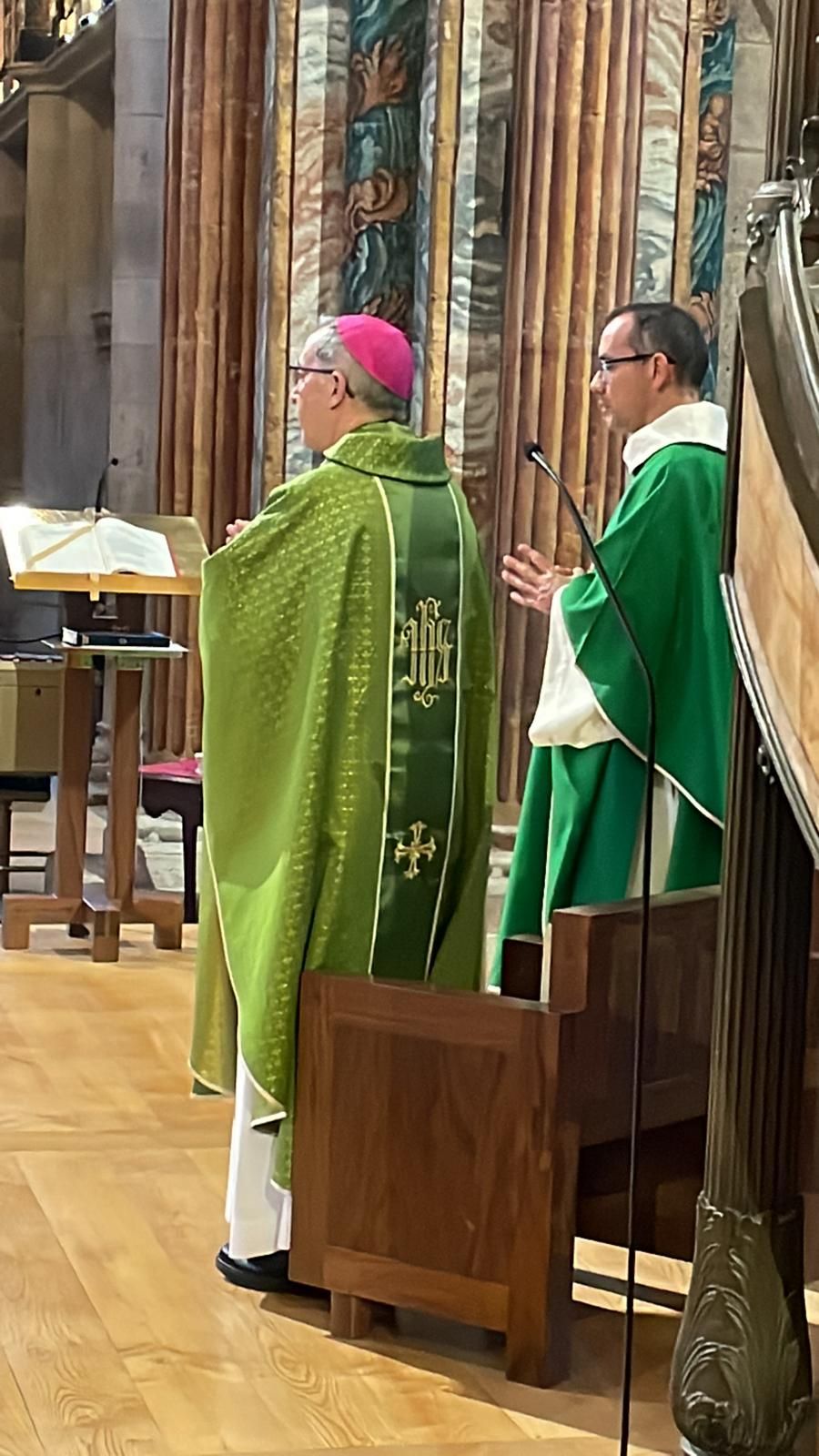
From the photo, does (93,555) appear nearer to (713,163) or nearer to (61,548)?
(61,548)

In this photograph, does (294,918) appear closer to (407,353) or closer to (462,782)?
(462,782)

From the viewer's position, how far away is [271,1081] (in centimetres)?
419

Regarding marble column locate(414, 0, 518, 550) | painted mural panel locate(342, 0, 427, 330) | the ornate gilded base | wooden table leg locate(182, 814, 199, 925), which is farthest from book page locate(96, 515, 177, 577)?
the ornate gilded base

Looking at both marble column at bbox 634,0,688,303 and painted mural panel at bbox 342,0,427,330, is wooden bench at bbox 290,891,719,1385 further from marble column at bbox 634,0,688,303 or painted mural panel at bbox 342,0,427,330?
painted mural panel at bbox 342,0,427,330

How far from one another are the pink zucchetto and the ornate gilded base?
1961 mm

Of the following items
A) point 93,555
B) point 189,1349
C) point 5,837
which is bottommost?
point 189,1349

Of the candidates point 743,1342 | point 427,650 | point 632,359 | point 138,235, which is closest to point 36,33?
point 138,235

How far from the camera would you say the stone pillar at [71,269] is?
14789 mm

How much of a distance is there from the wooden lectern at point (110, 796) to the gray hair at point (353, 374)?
284 centimetres

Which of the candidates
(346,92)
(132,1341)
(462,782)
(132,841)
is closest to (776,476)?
(462,782)

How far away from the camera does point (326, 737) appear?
14.2 feet

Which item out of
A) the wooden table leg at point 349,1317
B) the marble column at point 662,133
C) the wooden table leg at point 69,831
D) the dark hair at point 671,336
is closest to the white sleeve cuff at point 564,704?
the dark hair at point 671,336

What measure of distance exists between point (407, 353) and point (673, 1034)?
1525 mm

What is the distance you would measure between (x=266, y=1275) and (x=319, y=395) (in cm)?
180
